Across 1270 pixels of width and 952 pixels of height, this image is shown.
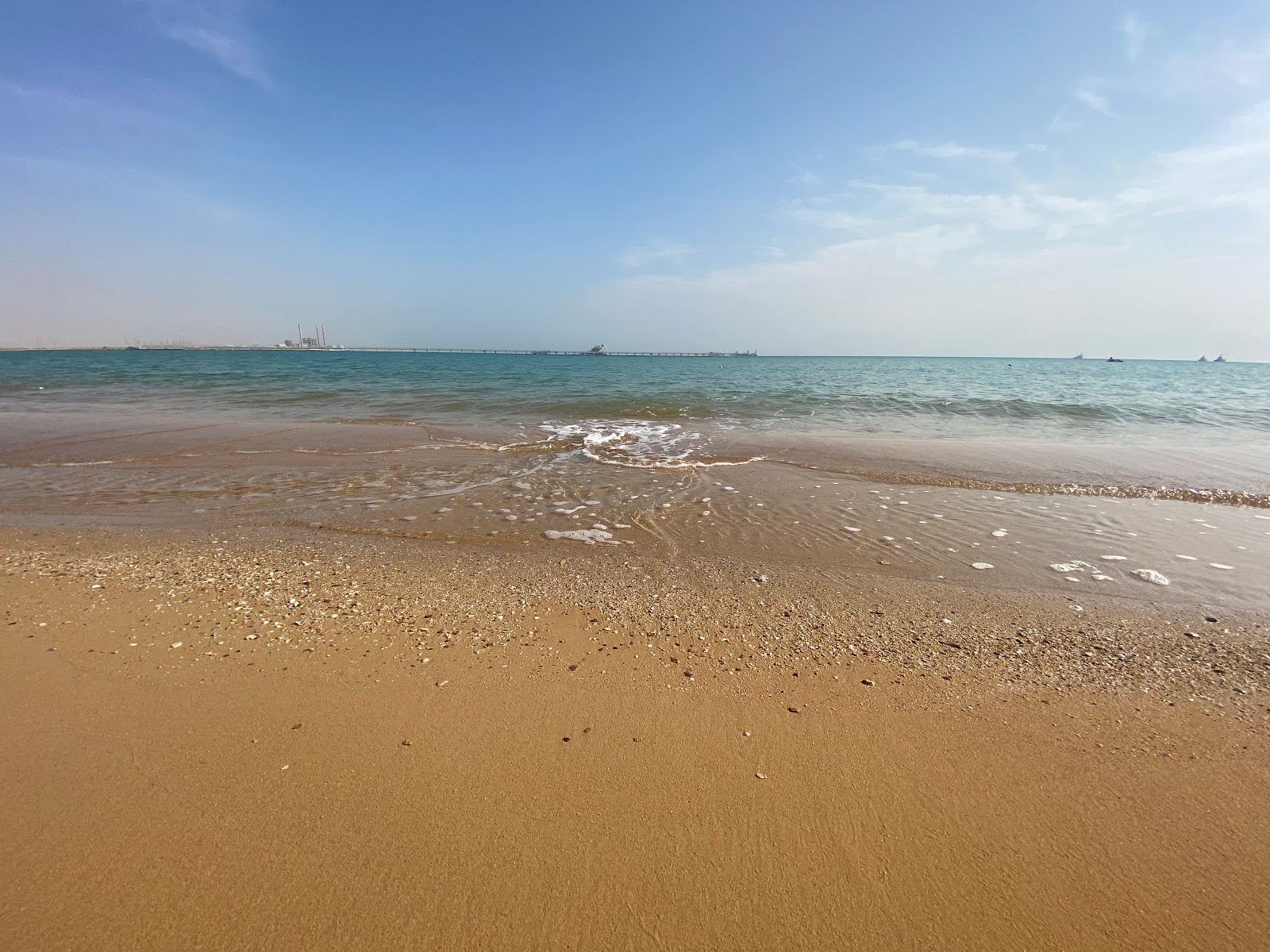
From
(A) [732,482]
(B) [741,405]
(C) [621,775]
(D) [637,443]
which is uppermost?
(B) [741,405]

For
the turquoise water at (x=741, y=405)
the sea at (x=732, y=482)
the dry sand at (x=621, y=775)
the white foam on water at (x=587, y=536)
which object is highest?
the turquoise water at (x=741, y=405)

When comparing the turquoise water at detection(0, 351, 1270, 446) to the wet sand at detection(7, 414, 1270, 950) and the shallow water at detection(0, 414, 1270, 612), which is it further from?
the wet sand at detection(7, 414, 1270, 950)

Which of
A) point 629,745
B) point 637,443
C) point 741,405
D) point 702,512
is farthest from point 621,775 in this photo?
point 741,405

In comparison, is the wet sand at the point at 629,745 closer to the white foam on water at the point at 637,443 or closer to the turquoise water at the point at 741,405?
the white foam on water at the point at 637,443

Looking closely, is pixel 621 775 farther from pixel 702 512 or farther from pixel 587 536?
pixel 702 512

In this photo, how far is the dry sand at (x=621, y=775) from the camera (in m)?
1.83

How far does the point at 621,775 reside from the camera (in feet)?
7.88

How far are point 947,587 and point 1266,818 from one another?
2.42 metres

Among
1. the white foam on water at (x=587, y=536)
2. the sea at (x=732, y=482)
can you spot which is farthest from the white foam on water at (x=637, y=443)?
the white foam on water at (x=587, y=536)

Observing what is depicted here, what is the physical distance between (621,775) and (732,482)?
640 centimetres

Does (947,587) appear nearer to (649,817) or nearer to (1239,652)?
(1239,652)

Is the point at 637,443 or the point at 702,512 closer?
the point at 702,512

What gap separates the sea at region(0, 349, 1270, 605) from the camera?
5539 millimetres

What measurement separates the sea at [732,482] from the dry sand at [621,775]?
1639 millimetres
